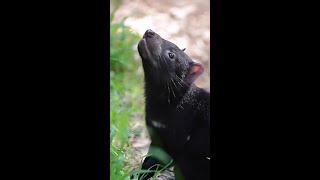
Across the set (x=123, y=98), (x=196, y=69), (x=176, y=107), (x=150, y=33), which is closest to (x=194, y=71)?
(x=196, y=69)

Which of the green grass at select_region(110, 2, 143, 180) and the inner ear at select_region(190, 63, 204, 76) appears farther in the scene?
the green grass at select_region(110, 2, 143, 180)

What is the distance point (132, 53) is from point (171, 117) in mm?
2051

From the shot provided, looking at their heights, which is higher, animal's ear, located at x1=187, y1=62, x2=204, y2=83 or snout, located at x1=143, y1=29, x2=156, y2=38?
snout, located at x1=143, y1=29, x2=156, y2=38

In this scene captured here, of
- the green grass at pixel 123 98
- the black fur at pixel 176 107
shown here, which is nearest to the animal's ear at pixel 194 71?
the black fur at pixel 176 107

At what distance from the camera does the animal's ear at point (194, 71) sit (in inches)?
105

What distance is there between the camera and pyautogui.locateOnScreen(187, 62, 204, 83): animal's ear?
2666 millimetres

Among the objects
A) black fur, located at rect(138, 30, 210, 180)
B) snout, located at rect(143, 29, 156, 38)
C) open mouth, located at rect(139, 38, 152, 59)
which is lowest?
black fur, located at rect(138, 30, 210, 180)

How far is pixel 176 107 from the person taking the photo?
108 inches

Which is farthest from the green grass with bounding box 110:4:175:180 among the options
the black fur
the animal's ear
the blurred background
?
the animal's ear

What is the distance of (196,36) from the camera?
2596 mm

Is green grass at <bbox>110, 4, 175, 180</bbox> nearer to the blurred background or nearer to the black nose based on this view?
the blurred background

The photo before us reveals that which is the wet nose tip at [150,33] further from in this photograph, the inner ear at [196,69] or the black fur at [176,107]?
the inner ear at [196,69]

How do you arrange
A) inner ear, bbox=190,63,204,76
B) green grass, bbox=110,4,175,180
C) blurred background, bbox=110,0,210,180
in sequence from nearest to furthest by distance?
blurred background, bbox=110,0,210,180
inner ear, bbox=190,63,204,76
green grass, bbox=110,4,175,180

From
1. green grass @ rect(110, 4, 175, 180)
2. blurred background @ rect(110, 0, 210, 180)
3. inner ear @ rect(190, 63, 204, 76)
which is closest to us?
blurred background @ rect(110, 0, 210, 180)
